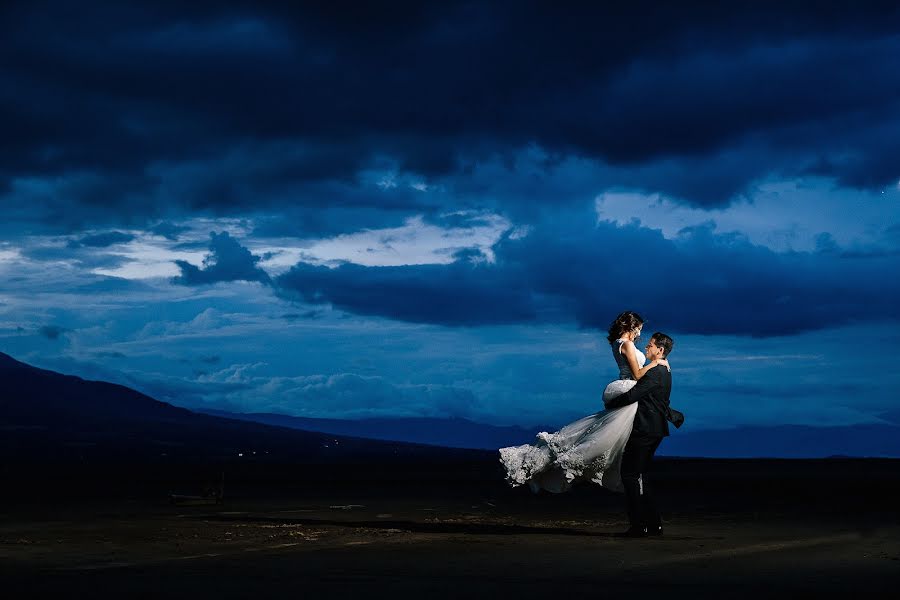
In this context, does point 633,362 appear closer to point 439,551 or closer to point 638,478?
point 638,478

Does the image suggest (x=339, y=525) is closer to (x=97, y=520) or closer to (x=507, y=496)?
(x=97, y=520)

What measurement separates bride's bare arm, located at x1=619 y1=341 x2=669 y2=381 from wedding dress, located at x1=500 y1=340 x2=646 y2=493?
3.3 inches

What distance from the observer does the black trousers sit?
1603 centimetres

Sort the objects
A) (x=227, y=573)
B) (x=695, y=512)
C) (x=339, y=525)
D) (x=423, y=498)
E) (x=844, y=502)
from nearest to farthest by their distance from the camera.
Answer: (x=227, y=573) < (x=339, y=525) < (x=695, y=512) < (x=844, y=502) < (x=423, y=498)

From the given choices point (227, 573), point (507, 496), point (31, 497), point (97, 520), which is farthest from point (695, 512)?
point (31, 497)

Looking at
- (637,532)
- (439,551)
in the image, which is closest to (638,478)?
(637,532)

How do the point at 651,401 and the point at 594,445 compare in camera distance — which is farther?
the point at 594,445

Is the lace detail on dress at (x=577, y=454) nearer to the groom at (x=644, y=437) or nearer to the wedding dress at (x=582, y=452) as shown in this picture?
the wedding dress at (x=582, y=452)

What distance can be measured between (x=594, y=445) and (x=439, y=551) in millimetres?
3010

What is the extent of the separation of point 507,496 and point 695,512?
8.16 m

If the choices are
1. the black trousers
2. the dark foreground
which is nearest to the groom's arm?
the black trousers

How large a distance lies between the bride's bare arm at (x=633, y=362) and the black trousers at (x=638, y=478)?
783 mm

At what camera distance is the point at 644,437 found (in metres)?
16.2

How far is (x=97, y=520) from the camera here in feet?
68.6
